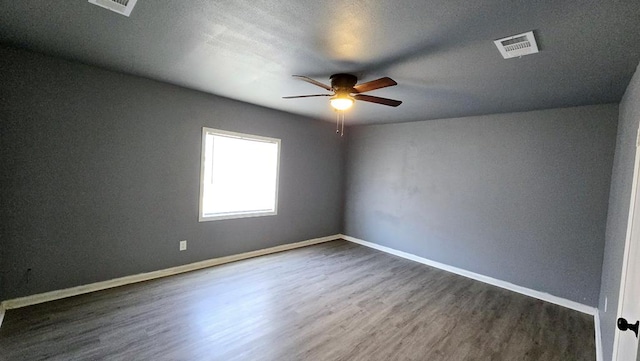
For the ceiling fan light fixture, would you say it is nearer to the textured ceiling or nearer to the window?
the textured ceiling

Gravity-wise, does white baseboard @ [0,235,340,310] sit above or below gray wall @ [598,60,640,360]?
below

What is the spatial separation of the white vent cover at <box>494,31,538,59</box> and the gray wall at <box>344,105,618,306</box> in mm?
2003

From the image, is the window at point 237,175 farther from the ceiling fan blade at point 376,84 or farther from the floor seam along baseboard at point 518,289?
the floor seam along baseboard at point 518,289

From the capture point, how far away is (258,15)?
1731 mm

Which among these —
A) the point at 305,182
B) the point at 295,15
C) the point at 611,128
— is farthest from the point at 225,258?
the point at 611,128

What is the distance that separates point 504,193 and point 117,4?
4.59m

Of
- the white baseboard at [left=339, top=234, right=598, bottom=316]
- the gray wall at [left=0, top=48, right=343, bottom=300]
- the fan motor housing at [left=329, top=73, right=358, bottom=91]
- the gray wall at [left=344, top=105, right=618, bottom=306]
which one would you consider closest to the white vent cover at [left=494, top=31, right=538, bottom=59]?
the fan motor housing at [left=329, top=73, right=358, bottom=91]

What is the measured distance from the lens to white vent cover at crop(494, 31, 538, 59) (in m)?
1.78

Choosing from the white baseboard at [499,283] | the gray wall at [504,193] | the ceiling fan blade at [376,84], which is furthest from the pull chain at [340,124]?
the white baseboard at [499,283]

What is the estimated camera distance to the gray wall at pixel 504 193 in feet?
10.3

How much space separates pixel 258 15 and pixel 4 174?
9.31ft

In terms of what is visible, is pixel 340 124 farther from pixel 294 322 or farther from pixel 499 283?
pixel 294 322

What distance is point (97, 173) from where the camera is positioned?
295cm

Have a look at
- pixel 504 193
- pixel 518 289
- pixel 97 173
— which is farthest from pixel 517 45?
pixel 97 173
